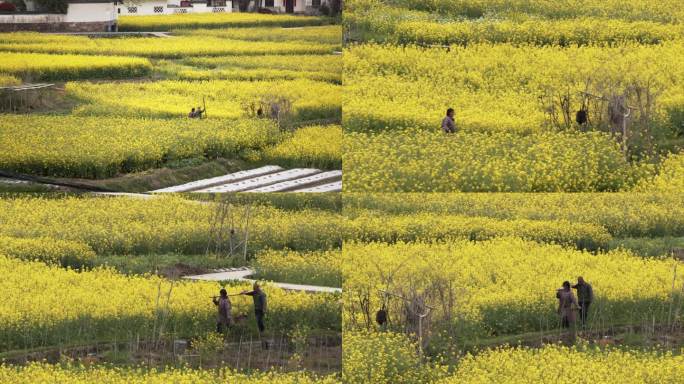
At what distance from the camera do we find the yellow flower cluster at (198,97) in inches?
362

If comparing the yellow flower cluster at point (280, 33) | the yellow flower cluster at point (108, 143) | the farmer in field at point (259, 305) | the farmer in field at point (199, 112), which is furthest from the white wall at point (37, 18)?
the farmer in field at point (259, 305)

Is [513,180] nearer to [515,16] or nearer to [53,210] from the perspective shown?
[515,16]

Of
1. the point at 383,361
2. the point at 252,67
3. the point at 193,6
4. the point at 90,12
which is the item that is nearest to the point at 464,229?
the point at 383,361

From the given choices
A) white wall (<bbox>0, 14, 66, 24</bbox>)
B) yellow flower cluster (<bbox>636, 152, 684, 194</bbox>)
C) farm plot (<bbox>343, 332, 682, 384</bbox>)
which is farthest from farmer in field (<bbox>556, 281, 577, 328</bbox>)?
white wall (<bbox>0, 14, 66, 24</bbox>)

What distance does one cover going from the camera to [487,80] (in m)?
9.37

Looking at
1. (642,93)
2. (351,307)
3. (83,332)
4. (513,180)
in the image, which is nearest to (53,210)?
(83,332)

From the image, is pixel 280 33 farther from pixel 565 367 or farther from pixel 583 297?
pixel 565 367

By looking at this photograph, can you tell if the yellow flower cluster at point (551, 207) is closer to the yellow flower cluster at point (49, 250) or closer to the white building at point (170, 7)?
the white building at point (170, 7)

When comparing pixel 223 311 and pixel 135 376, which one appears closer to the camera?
pixel 135 376

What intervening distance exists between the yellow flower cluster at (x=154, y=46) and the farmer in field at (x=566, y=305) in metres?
1.93

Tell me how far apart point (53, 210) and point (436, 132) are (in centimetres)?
221

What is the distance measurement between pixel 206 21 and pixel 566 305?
104 inches

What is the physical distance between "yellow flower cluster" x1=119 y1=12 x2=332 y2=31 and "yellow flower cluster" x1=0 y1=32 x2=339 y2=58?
7cm

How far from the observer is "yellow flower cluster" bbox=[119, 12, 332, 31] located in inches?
365
